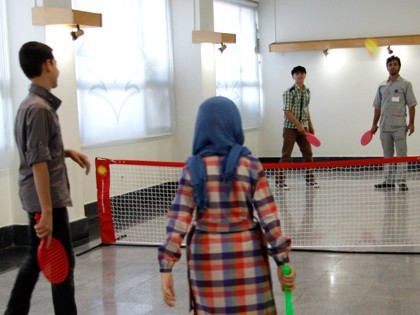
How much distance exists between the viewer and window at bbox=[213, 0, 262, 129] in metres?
12.2

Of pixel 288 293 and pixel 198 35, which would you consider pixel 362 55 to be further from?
pixel 288 293

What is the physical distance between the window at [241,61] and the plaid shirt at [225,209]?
30.0 feet

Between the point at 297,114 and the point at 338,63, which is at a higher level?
the point at 338,63

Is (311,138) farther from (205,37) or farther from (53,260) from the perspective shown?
(53,260)

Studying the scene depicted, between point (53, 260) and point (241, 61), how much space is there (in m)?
9.93

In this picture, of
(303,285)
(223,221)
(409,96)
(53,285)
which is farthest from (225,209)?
(409,96)

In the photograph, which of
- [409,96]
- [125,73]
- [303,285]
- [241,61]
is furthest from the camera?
[241,61]

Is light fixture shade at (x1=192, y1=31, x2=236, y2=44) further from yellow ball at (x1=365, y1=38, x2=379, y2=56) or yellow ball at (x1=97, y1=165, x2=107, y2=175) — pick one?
yellow ball at (x1=97, y1=165, x2=107, y2=175)

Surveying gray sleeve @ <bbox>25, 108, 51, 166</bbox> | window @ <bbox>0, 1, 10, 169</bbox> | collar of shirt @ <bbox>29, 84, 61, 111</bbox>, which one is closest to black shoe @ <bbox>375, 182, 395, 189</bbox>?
window @ <bbox>0, 1, 10, 169</bbox>

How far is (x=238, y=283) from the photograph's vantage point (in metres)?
2.95

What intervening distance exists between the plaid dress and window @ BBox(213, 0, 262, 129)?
9.15m

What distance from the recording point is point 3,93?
22.7ft

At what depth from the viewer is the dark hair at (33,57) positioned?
3676 millimetres

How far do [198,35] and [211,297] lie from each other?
7712 millimetres
